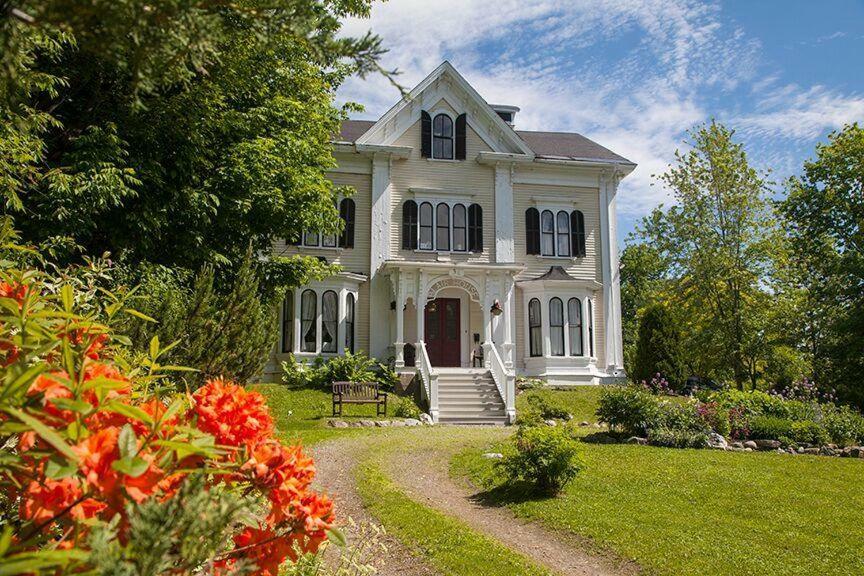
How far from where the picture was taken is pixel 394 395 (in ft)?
64.5

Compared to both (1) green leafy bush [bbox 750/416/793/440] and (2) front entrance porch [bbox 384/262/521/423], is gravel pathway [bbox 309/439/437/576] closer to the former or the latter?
(2) front entrance porch [bbox 384/262/521/423]

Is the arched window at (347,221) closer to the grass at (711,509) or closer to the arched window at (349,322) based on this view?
the arched window at (349,322)

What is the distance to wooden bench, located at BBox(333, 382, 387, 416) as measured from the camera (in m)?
16.7

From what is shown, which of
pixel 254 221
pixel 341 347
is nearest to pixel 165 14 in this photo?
pixel 254 221

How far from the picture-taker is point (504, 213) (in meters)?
23.6

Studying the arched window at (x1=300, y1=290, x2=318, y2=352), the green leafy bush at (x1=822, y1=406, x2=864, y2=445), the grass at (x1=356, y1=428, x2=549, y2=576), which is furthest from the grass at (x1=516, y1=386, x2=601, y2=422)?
the grass at (x1=356, y1=428, x2=549, y2=576)

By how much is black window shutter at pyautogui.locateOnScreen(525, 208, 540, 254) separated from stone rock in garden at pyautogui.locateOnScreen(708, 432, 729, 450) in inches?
464

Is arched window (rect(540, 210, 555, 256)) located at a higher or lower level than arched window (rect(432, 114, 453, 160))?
lower

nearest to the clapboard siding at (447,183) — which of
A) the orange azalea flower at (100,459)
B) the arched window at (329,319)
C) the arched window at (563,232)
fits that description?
the arched window at (563,232)

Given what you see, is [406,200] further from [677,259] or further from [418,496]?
[418,496]

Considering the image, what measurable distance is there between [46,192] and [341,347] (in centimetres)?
1116

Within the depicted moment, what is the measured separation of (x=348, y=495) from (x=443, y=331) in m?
14.7

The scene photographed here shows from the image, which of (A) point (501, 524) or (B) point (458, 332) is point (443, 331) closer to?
(B) point (458, 332)

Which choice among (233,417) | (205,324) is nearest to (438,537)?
(233,417)
